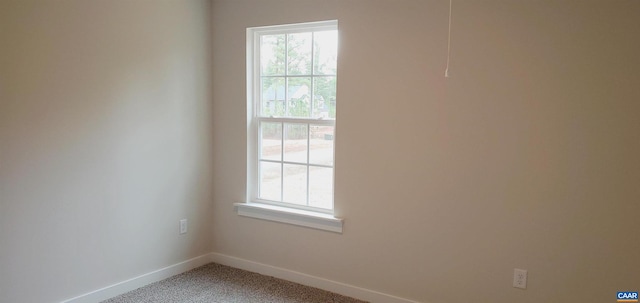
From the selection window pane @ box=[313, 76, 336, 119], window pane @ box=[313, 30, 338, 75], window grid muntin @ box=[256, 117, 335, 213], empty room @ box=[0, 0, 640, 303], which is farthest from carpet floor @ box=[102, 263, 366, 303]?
window pane @ box=[313, 30, 338, 75]

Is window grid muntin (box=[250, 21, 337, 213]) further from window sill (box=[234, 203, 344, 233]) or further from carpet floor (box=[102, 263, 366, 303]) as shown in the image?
carpet floor (box=[102, 263, 366, 303])

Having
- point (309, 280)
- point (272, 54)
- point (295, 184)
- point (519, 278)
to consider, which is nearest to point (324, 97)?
point (272, 54)

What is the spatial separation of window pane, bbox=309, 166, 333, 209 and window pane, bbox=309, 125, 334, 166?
66mm

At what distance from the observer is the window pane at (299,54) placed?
10.6 ft

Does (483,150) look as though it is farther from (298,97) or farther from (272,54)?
(272,54)

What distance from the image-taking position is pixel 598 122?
7.45 feet

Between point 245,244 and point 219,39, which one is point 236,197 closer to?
point 245,244

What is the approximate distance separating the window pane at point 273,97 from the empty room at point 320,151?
A: 0.02 m

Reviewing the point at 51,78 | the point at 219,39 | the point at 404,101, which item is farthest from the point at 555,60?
the point at 51,78

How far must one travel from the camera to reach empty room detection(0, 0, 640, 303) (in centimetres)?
233

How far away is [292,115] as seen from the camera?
3.36m

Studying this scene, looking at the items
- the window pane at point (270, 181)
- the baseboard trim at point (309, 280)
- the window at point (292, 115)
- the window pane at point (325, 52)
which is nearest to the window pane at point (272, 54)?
the window at point (292, 115)

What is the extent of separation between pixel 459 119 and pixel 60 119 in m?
2.43

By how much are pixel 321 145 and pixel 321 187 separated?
12.5 inches
